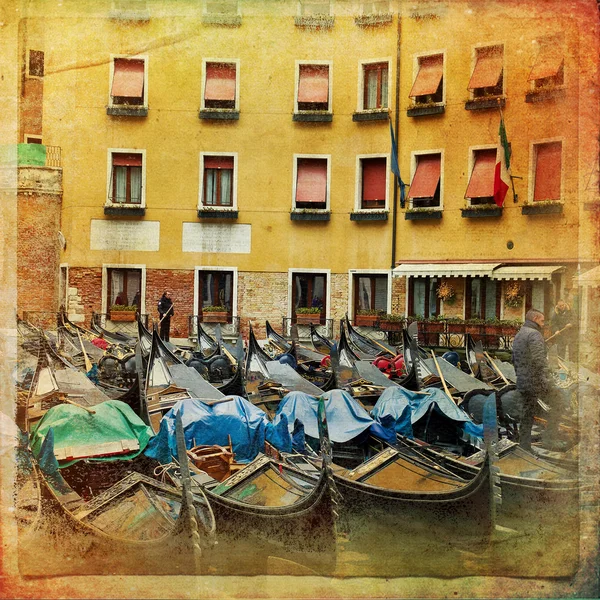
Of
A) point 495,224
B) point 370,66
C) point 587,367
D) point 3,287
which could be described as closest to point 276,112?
point 370,66

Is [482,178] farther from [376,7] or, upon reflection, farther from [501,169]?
[376,7]

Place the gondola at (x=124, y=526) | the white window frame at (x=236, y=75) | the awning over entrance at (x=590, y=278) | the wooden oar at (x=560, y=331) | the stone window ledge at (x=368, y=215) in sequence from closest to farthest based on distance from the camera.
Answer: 1. the gondola at (x=124, y=526)
2. the awning over entrance at (x=590, y=278)
3. the wooden oar at (x=560, y=331)
4. the white window frame at (x=236, y=75)
5. the stone window ledge at (x=368, y=215)

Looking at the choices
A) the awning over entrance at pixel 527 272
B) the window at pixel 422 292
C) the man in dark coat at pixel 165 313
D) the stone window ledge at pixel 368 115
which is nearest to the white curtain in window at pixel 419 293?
the window at pixel 422 292

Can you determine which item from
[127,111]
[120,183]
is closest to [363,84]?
[127,111]

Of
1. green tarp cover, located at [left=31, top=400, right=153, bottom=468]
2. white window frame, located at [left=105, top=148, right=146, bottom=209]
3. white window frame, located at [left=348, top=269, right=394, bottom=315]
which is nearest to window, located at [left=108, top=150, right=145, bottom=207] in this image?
white window frame, located at [left=105, top=148, right=146, bottom=209]

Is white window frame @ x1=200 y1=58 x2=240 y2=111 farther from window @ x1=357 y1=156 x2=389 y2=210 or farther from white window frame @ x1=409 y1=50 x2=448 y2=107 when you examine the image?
white window frame @ x1=409 y1=50 x2=448 y2=107

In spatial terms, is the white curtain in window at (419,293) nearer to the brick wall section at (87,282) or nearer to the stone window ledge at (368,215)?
the stone window ledge at (368,215)
